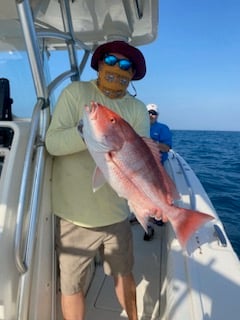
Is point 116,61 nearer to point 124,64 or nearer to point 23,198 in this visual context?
point 124,64

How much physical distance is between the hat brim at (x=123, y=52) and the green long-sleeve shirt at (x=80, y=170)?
0.54 feet

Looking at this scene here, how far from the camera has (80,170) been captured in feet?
5.92

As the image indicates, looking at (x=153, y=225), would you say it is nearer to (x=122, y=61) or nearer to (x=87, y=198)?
(x=87, y=198)

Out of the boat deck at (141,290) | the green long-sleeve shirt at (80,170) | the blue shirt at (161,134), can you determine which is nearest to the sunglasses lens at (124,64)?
the green long-sleeve shirt at (80,170)

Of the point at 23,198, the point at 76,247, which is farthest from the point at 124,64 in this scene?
the point at 76,247

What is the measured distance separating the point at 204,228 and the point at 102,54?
54.4 inches

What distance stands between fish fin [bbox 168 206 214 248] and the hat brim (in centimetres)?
94

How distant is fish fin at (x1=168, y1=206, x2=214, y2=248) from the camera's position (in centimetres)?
134

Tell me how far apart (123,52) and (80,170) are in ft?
2.40

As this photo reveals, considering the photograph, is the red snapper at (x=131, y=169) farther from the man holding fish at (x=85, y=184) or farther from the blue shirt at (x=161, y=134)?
the blue shirt at (x=161, y=134)

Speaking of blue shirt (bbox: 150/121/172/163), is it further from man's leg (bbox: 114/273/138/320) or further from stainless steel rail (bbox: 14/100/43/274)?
stainless steel rail (bbox: 14/100/43/274)

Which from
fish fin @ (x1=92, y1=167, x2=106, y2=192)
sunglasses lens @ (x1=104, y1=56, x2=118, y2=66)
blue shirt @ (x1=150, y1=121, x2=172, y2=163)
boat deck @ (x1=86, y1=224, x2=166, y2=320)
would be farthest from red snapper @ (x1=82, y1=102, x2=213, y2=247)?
blue shirt @ (x1=150, y1=121, x2=172, y2=163)

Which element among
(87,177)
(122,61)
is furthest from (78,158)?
(122,61)

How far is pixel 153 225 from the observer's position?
→ 12.7ft
